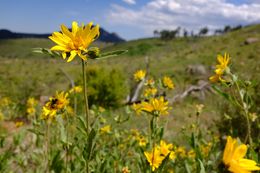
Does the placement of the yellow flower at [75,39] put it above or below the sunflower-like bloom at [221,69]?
above

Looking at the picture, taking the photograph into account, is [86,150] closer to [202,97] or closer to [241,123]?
[241,123]

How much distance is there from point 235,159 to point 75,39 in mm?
769

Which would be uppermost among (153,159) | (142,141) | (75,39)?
(75,39)

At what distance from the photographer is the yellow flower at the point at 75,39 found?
1366mm

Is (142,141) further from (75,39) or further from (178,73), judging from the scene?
(178,73)

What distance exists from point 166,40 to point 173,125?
89.2 meters

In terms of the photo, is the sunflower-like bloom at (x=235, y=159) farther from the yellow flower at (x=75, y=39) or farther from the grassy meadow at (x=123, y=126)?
the yellow flower at (x=75, y=39)

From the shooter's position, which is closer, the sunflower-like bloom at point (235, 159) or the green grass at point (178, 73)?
the sunflower-like bloom at point (235, 159)

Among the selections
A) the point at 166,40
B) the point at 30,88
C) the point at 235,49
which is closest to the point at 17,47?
the point at 166,40

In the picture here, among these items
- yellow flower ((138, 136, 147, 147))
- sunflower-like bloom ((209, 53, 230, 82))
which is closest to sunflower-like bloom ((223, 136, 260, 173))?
sunflower-like bloom ((209, 53, 230, 82))

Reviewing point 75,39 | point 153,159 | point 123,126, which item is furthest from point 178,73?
point 75,39

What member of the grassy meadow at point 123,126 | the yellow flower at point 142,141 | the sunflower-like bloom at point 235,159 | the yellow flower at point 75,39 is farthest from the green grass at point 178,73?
the yellow flower at point 142,141

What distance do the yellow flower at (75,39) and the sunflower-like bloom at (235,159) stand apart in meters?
0.64

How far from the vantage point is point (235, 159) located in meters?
1.02
